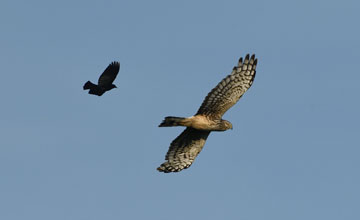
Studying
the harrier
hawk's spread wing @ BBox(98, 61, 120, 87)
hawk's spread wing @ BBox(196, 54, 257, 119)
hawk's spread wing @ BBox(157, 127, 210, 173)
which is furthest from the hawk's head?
hawk's spread wing @ BBox(98, 61, 120, 87)

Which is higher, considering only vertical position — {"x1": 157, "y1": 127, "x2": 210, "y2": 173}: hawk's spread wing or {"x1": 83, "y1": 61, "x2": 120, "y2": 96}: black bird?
{"x1": 83, "y1": 61, "x2": 120, "y2": 96}: black bird

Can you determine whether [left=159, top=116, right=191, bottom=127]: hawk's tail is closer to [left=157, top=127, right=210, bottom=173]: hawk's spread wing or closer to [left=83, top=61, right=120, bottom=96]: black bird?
[left=157, top=127, right=210, bottom=173]: hawk's spread wing

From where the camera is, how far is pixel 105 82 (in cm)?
3412

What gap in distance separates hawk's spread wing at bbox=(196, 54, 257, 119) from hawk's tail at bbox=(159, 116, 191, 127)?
0.58 meters

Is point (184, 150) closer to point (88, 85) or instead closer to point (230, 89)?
point (230, 89)

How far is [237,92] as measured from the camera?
2452 centimetres

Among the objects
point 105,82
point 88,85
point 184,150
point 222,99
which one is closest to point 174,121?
point 222,99

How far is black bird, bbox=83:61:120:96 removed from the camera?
32.9 m

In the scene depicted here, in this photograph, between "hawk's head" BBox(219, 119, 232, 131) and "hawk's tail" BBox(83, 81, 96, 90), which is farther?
"hawk's tail" BBox(83, 81, 96, 90)

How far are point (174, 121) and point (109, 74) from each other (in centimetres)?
1111

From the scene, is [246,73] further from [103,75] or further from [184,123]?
[103,75]

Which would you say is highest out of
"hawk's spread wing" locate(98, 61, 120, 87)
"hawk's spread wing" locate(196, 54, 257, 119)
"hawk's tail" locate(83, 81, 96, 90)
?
"hawk's spread wing" locate(98, 61, 120, 87)

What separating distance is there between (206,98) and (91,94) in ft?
30.9

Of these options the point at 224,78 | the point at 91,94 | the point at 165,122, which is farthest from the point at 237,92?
the point at 91,94
